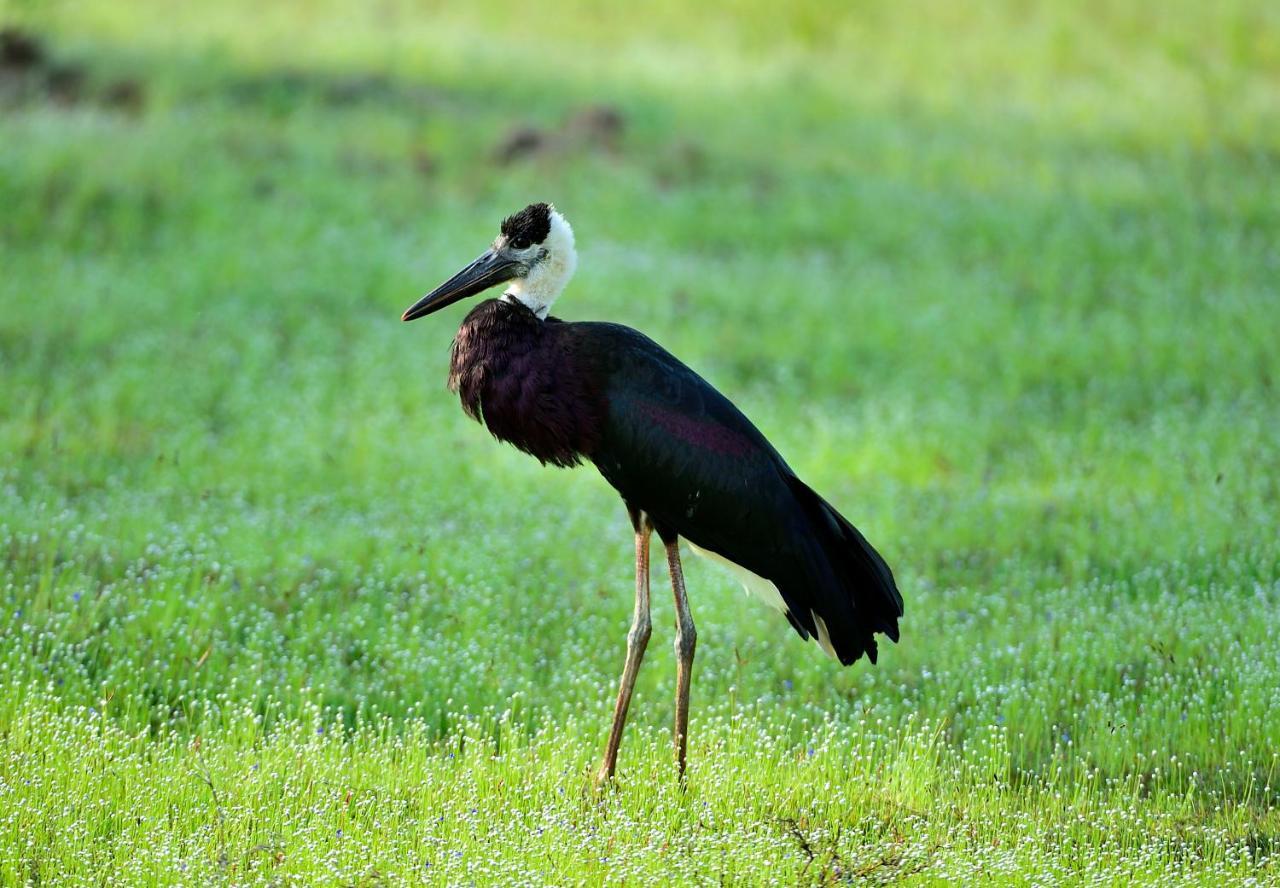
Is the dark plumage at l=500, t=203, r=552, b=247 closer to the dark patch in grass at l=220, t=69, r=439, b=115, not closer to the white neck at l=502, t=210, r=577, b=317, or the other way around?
the white neck at l=502, t=210, r=577, b=317

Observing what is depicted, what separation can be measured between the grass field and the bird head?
1.57m

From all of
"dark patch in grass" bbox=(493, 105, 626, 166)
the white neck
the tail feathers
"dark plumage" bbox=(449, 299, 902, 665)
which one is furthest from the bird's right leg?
"dark patch in grass" bbox=(493, 105, 626, 166)

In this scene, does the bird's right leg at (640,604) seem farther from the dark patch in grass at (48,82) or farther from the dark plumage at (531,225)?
the dark patch in grass at (48,82)

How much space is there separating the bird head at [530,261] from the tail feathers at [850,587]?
1213 mm

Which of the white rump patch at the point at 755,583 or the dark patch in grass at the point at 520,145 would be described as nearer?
the white rump patch at the point at 755,583

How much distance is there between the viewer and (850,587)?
6.04 metres

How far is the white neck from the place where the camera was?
6.17 m

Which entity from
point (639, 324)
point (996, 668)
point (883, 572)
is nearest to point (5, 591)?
point (883, 572)

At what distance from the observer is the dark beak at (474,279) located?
6230 millimetres

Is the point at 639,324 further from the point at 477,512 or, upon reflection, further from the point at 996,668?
the point at 996,668

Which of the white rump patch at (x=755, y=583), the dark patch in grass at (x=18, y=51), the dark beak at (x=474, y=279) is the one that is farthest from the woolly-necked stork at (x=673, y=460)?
the dark patch in grass at (x=18, y=51)

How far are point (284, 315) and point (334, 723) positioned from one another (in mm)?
5953

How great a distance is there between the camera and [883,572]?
596 cm

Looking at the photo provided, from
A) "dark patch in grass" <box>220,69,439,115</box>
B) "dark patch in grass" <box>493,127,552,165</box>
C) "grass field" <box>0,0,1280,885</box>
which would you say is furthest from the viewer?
"dark patch in grass" <box>220,69,439,115</box>
